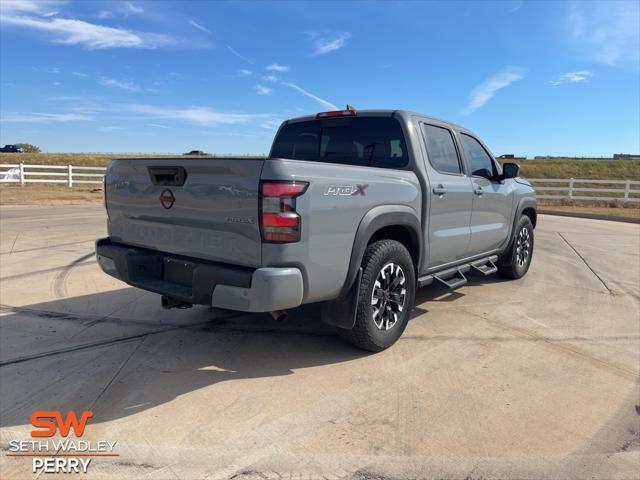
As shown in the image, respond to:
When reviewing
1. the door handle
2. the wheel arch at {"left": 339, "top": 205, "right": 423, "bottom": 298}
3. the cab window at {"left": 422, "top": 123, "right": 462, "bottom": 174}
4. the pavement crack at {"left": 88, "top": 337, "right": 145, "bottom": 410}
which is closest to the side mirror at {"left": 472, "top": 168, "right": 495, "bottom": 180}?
the cab window at {"left": 422, "top": 123, "right": 462, "bottom": 174}

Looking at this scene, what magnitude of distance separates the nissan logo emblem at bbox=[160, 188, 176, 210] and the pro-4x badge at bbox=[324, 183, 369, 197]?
1173mm

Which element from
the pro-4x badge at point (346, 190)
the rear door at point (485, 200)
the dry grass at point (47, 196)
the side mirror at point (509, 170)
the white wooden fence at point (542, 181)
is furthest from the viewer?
the white wooden fence at point (542, 181)

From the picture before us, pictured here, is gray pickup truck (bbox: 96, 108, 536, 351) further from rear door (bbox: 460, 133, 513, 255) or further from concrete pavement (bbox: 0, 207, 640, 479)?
concrete pavement (bbox: 0, 207, 640, 479)

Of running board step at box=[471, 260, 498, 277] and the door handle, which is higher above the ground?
the door handle

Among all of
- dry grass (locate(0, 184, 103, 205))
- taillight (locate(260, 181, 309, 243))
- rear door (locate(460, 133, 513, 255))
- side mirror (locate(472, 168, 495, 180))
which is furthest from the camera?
dry grass (locate(0, 184, 103, 205))

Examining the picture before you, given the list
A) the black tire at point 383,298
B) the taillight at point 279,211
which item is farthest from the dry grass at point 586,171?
the taillight at point 279,211

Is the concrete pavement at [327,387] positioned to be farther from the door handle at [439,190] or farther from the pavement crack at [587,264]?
the door handle at [439,190]

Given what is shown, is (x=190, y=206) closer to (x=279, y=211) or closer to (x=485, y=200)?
(x=279, y=211)

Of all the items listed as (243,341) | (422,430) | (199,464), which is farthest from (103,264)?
(422,430)

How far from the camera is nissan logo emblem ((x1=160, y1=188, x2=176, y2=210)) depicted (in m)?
3.58

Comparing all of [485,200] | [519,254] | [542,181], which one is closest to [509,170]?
[485,200]

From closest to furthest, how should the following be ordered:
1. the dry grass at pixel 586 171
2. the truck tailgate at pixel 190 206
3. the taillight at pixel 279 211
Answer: the taillight at pixel 279 211 < the truck tailgate at pixel 190 206 < the dry grass at pixel 586 171

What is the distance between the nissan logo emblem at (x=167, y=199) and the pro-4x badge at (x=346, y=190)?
117 cm

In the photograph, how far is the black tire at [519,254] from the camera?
21.7ft
